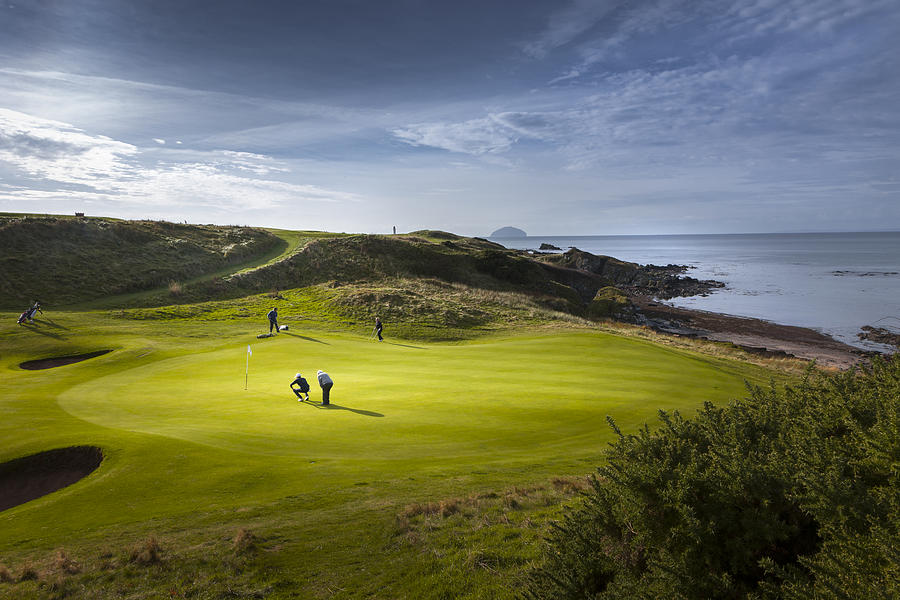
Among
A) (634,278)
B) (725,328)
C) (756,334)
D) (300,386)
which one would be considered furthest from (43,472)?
(634,278)

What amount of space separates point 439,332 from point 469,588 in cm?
3087

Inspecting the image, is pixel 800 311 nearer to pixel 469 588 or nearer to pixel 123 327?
pixel 469 588

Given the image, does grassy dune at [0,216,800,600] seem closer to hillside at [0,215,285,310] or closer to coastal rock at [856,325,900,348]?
hillside at [0,215,285,310]

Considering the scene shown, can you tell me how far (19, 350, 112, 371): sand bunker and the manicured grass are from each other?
3.35ft

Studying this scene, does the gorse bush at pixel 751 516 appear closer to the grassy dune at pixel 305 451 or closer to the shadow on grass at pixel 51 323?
the grassy dune at pixel 305 451

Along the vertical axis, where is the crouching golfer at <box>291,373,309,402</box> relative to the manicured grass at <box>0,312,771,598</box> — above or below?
above

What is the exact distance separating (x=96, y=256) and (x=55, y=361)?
29.6 m

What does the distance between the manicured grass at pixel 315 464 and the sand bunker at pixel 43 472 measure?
301mm

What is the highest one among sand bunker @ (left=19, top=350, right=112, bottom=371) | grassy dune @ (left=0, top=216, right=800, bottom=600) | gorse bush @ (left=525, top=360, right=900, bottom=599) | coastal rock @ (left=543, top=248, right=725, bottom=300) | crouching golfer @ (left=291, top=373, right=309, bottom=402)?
coastal rock @ (left=543, top=248, right=725, bottom=300)

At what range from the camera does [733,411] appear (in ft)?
22.0

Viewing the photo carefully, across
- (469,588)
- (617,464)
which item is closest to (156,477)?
(469,588)

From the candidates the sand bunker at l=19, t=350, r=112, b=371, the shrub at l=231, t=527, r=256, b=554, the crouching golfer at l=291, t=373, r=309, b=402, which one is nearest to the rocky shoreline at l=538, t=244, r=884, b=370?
the crouching golfer at l=291, t=373, r=309, b=402

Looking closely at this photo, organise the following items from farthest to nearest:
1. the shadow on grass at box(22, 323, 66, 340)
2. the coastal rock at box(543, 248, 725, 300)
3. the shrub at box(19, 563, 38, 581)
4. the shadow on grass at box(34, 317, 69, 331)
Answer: the coastal rock at box(543, 248, 725, 300) → the shadow on grass at box(34, 317, 69, 331) → the shadow on grass at box(22, 323, 66, 340) → the shrub at box(19, 563, 38, 581)

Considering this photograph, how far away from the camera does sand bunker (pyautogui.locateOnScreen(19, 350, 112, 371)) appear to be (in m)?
23.2
